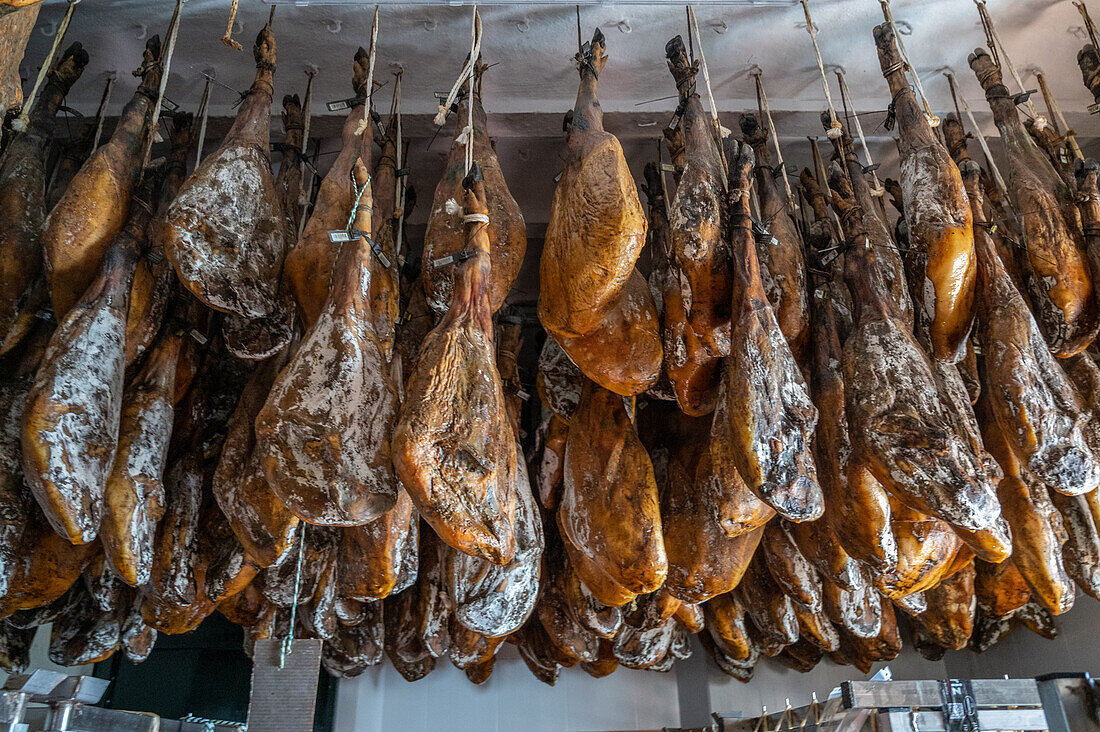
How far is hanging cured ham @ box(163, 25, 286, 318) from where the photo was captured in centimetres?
214

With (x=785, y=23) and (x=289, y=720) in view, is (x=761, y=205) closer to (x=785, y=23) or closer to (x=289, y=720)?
(x=785, y=23)

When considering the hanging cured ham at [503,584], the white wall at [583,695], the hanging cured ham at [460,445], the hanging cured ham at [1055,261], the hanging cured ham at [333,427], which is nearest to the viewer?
the hanging cured ham at [460,445]

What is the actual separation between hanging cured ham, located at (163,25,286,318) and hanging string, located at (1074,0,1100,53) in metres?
3.10

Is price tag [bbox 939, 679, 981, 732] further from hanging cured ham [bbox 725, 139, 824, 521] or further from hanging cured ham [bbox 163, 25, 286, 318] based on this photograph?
hanging cured ham [bbox 163, 25, 286, 318]

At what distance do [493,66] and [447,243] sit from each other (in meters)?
1.25

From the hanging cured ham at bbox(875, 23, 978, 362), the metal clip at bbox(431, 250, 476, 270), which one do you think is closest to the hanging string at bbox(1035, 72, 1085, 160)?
the hanging cured ham at bbox(875, 23, 978, 362)

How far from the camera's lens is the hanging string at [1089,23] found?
2850mm

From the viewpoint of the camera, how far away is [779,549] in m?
3.33

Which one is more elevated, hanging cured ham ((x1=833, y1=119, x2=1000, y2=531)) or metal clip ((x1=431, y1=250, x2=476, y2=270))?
metal clip ((x1=431, y1=250, x2=476, y2=270))

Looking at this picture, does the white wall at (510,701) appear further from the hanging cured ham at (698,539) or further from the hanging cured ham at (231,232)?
the hanging cured ham at (231,232)

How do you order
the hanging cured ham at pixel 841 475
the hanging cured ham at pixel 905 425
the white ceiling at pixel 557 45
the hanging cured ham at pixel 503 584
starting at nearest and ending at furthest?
1. the hanging cured ham at pixel 905 425
2. the hanging cured ham at pixel 841 475
3. the hanging cured ham at pixel 503 584
4. the white ceiling at pixel 557 45

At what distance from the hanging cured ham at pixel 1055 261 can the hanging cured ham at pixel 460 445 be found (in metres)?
1.96

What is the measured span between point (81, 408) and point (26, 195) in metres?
1.05

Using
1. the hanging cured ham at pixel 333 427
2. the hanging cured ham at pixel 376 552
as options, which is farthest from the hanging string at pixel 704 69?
the hanging cured ham at pixel 376 552
